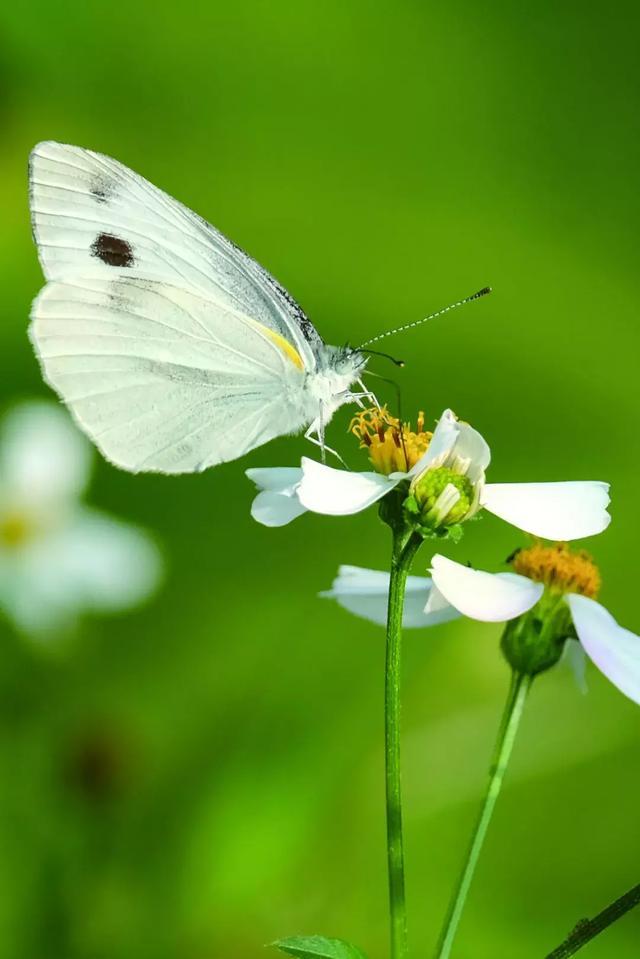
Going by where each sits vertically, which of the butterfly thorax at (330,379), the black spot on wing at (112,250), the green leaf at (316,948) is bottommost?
the green leaf at (316,948)

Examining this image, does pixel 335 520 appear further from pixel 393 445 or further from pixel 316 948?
pixel 316 948

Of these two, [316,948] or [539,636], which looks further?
[539,636]

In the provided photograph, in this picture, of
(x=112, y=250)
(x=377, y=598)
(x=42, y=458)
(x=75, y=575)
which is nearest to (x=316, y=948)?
(x=377, y=598)

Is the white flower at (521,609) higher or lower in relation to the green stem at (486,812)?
higher

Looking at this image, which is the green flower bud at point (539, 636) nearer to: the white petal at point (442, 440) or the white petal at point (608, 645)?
the white petal at point (608, 645)

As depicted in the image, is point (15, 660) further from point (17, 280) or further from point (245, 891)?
point (17, 280)

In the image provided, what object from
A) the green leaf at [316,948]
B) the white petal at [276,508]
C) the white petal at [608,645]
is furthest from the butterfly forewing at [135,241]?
the green leaf at [316,948]
